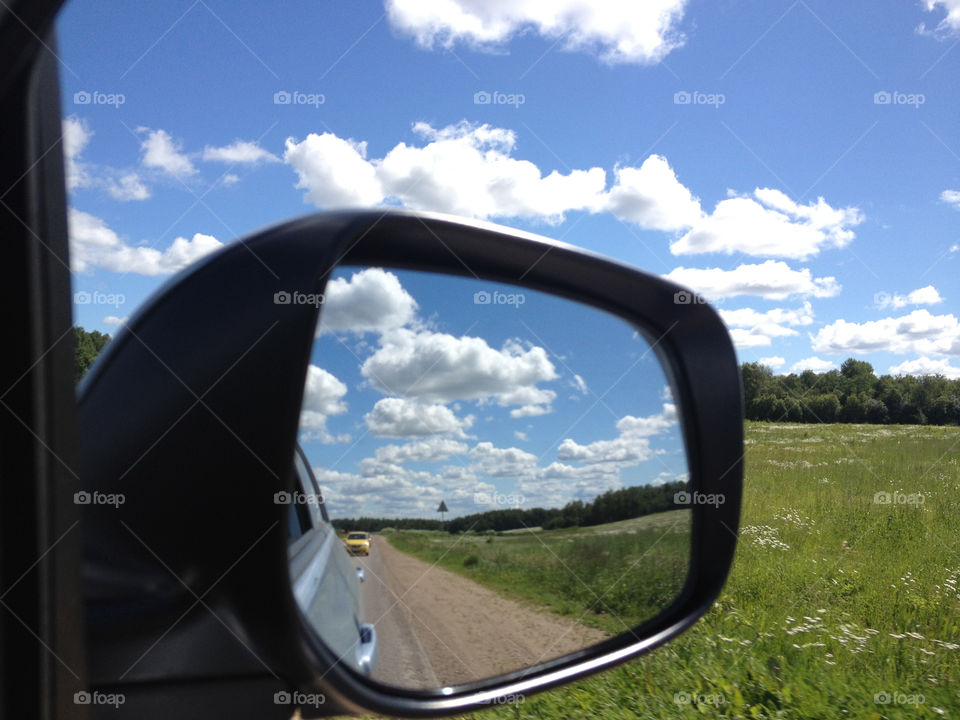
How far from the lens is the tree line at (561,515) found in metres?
1.29

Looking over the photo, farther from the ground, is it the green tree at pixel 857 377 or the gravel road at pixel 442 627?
the green tree at pixel 857 377

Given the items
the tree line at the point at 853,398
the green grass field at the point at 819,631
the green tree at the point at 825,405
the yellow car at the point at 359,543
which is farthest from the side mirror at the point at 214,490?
the green tree at the point at 825,405

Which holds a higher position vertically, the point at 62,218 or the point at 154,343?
the point at 62,218

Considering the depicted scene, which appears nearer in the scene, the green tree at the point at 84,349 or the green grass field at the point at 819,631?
the green tree at the point at 84,349

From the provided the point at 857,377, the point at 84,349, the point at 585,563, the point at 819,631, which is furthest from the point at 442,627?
the point at 857,377

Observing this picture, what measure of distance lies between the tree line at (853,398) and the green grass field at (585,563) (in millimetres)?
66409

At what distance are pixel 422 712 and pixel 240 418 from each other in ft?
2.25

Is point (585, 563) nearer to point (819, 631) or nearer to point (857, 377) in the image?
point (819, 631)

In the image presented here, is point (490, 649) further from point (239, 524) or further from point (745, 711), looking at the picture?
point (745, 711)

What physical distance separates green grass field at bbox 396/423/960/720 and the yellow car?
13.6ft

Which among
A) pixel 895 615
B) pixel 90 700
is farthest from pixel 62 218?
pixel 895 615

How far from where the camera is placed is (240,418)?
105 cm

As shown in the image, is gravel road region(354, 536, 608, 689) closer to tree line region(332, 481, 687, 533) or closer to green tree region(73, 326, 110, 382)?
tree line region(332, 481, 687, 533)

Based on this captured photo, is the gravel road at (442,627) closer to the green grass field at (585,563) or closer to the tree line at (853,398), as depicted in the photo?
the green grass field at (585,563)
